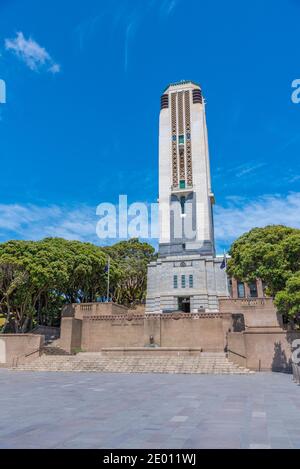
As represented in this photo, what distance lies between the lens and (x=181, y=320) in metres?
32.9

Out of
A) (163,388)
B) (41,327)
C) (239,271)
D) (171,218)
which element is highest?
(171,218)

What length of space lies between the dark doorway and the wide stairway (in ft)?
61.2

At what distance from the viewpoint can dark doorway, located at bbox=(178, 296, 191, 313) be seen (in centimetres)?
4570

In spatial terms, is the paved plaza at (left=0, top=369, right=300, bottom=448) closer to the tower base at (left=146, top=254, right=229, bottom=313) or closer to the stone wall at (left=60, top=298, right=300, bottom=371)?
the stone wall at (left=60, top=298, right=300, bottom=371)

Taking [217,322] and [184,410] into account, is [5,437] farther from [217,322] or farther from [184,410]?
[217,322]

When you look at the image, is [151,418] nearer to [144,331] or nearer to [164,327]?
[164,327]

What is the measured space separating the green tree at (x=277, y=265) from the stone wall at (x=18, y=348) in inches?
704

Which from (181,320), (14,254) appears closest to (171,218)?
(181,320)

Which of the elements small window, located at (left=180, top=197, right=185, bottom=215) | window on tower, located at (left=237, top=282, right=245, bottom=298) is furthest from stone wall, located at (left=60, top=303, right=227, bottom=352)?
window on tower, located at (left=237, top=282, right=245, bottom=298)

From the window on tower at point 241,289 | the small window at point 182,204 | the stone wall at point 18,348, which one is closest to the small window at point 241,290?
the window on tower at point 241,289

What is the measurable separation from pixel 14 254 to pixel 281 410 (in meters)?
28.9

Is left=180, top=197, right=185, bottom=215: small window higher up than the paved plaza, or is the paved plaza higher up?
left=180, top=197, right=185, bottom=215: small window

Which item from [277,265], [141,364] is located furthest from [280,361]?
[141,364]

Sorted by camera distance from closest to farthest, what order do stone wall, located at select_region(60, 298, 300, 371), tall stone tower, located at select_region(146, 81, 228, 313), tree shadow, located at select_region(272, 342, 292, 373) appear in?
1. tree shadow, located at select_region(272, 342, 292, 373)
2. stone wall, located at select_region(60, 298, 300, 371)
3. tall stone tower, located at select_region(146, 81, 228, 313)
